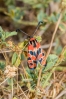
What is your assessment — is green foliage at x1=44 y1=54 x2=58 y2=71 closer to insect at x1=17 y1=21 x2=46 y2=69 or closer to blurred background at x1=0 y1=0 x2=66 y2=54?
insect at x1=17 y1=21 x2=46 y2=69

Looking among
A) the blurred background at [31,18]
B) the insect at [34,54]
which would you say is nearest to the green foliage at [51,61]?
the insect at [34,54]

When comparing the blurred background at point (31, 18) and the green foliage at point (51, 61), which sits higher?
the blurred background at point (31, 18)

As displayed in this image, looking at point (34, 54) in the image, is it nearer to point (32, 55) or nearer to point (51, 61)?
point (32, 55)

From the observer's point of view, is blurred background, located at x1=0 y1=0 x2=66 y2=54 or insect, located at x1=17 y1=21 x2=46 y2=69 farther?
blurred background, located at x1=0 y1=0 x2=66 y2=54

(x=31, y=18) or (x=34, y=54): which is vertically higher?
(x=31, y=18)

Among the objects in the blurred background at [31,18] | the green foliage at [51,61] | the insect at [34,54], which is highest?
the blurred background at [31,18]

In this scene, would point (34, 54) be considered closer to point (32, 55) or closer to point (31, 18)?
point (32, 55)

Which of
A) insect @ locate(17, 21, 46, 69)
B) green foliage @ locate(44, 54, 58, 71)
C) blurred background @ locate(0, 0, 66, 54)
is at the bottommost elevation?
green foliage @ locate(44, 54, 58, 71)

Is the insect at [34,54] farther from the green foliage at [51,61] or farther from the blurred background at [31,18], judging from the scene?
the blurred background at [31,18]

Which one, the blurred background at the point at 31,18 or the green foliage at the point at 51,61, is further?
the blurred background at the point at 31,18

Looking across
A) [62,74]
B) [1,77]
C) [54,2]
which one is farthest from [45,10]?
[1,77]

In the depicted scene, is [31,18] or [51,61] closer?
[51,61]

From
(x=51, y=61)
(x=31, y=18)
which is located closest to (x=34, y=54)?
(x=51, y=61)

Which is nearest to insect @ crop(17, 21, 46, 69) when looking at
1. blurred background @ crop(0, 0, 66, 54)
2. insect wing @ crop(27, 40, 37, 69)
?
insect wing @ crop(27, 40, 37, 69)
